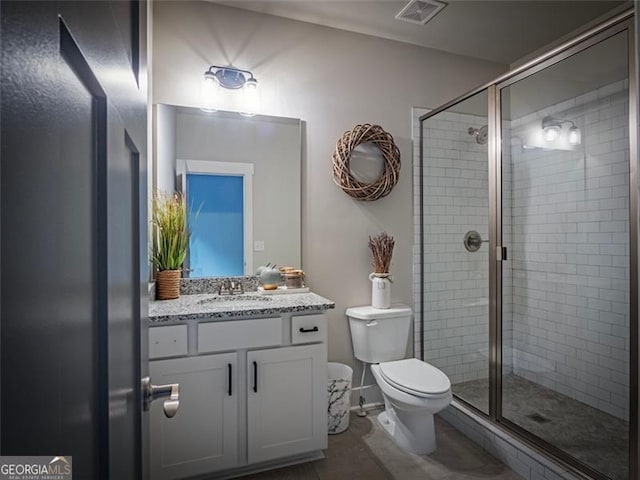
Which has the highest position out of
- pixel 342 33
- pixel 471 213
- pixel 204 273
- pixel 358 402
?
pixel 342 33

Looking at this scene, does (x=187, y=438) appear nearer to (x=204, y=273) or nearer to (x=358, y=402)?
(x=204, y=273)

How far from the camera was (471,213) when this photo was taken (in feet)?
8.51

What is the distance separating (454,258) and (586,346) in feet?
3.18

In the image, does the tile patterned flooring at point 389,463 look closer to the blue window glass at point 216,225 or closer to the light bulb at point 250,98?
the blue window glass at point 216,225

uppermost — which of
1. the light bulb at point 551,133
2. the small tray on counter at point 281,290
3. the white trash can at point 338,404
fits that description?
the light bulb at point 551,133

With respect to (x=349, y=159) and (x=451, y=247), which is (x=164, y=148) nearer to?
(x=349, y=159)

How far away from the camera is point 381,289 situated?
8.30 ft

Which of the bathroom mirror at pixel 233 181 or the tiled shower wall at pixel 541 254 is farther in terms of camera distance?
the bathroom mirror at pixel 233 181

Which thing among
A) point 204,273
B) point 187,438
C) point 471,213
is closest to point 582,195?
point 471,213

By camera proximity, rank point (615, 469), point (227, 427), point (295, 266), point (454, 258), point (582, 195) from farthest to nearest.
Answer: point (454, 258)
point (295, 266)
point (582, 195)
point (227, 427)
point (615, 469)

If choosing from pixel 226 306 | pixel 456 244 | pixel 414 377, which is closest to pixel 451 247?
pixel 456 244

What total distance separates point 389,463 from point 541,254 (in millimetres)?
1604

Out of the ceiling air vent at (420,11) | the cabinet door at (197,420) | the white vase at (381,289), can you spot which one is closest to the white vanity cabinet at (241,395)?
the cabinet door at (197,420)

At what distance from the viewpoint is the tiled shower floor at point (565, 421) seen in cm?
172
